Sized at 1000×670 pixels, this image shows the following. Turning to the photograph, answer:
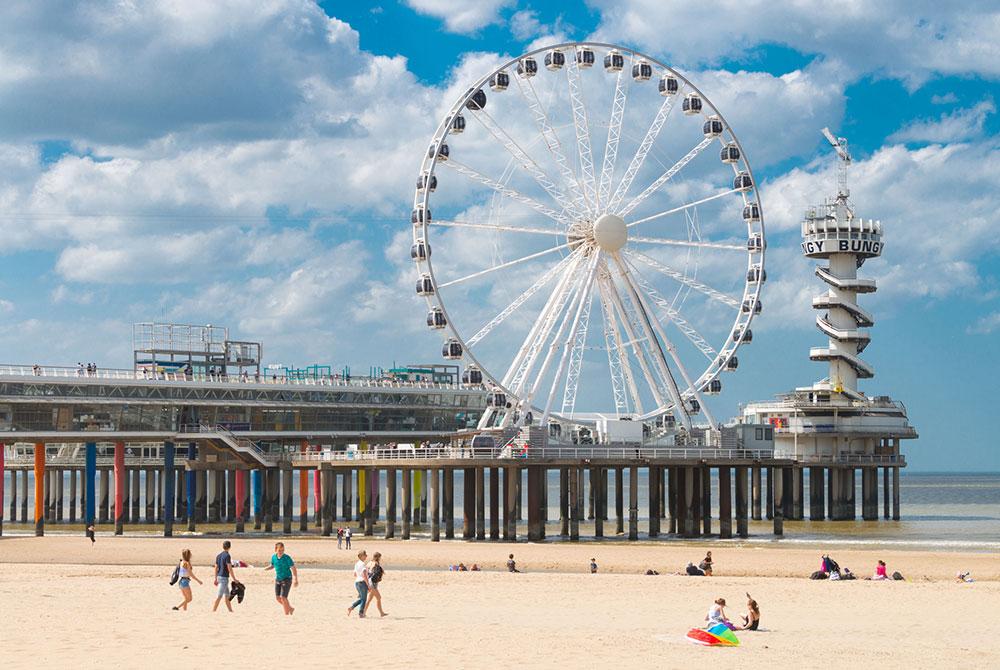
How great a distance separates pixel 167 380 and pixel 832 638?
130 ft

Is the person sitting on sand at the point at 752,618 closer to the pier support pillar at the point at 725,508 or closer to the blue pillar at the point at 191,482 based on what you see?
the pier support pillar at the point at 725,508

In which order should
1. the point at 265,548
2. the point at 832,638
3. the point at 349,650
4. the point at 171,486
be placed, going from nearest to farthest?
the point at 349,650 → the point at 832,638 → the point at 265,548 → the point at 171,486

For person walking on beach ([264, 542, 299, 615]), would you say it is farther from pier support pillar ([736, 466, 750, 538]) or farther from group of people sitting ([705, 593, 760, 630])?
pier support pillar ([736, 466, 750, 538])

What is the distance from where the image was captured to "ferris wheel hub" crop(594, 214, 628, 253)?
51.9 metres

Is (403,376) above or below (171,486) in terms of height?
above

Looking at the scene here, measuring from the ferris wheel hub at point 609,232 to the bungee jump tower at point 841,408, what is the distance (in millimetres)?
21437

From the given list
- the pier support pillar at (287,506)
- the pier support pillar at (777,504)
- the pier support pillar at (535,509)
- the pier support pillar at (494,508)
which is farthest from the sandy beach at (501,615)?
the pier support pillar at (287,506)

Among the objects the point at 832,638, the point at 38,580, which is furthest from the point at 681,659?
the point at 38,580

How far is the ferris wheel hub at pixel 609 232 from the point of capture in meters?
51.9

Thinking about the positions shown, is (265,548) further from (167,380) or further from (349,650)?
(349,650)

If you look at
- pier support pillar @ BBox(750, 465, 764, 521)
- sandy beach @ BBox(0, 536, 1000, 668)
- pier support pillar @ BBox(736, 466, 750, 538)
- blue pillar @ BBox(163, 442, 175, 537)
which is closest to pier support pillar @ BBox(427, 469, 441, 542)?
sandy beach @ BBox(0, 536, 1000, 668)

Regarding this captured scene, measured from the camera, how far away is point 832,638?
77.2 ft

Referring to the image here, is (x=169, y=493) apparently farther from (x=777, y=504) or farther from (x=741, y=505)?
(x=777, y=504)

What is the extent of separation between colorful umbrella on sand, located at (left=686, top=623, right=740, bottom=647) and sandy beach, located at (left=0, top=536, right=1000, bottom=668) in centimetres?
21
